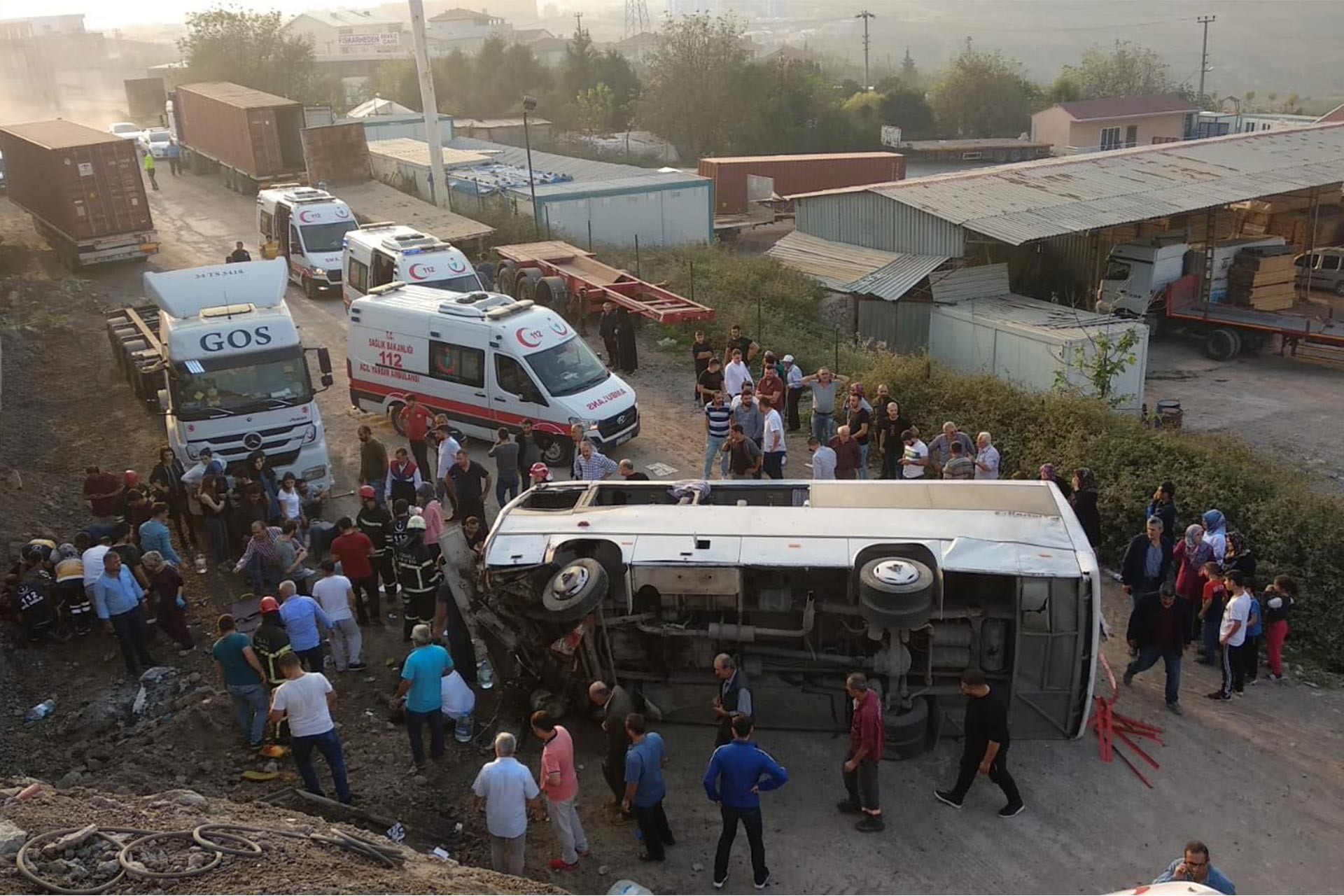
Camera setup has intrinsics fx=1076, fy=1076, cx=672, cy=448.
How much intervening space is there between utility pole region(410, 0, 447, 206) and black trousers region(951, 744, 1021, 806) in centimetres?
2572

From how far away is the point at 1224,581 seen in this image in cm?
1035

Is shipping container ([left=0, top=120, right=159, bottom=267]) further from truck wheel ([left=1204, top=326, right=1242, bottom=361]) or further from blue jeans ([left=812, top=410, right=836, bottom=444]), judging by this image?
truck wheel ([left=1204, top=326, right=1242, bottom=361])

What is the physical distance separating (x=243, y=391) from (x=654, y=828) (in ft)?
29.5

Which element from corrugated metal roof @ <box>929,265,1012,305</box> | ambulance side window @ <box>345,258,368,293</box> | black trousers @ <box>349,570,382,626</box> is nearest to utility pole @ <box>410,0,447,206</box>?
→ ambulance side window @ <box>345,258,368,293</box>

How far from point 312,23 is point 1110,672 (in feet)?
644

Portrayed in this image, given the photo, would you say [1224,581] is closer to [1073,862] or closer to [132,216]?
[1073,862]

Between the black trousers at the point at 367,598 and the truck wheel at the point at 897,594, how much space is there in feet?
17.8

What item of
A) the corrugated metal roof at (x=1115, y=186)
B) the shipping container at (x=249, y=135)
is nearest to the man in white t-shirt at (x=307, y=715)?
the corrugated metal roof at (x=1115, y=186)

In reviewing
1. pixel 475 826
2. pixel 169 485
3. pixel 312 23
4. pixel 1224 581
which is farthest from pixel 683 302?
pixel 312 23

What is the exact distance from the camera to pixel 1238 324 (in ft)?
88.5

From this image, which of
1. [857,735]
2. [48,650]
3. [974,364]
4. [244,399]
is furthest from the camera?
[974,364]

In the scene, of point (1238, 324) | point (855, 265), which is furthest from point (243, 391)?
point (1238, 324)

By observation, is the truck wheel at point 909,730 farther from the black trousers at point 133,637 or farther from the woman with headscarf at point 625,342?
the woman with headscarf at point 625,342

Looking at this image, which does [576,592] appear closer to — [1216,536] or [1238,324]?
[1216,536]
